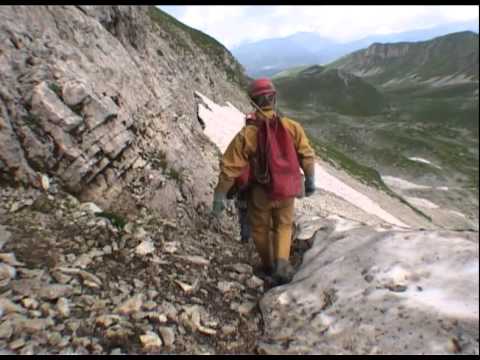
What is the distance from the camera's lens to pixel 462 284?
209 inches

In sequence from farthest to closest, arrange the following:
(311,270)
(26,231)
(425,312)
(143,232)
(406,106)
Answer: (406,106), (143,232), (311,270), (26,231), (425,312)

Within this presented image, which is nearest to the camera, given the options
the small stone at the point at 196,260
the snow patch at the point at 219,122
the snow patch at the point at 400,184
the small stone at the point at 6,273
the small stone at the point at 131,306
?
the small stone at the point at 6,273

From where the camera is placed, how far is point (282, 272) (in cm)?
704

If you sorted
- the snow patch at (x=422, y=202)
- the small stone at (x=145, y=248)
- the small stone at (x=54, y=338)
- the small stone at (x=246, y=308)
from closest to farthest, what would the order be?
the small stone at (x=54, y=338)
the small stone at (x=246, y=308)
the small stone at (x=145, y=248)
the snow patch at (x=422, y=202)

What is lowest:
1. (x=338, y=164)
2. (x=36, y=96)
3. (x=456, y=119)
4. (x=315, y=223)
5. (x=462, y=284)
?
(x=456, y=119)

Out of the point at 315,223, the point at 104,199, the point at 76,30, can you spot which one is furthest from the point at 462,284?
the point at 76,30

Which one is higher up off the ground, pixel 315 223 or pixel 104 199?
pixel 104 199

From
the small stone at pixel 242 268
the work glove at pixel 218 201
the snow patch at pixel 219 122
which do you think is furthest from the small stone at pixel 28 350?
the snow patch at pixel 219 122

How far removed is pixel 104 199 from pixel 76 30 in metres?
5.09

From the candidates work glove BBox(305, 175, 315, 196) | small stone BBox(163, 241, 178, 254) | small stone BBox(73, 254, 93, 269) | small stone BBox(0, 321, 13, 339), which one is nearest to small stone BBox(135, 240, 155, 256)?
small stone BBox(163, 241, 178, 254)

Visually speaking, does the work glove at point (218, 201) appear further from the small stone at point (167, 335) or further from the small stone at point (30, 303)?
the small stone at point (30, 303)

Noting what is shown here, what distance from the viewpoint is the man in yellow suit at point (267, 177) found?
6.78 meters

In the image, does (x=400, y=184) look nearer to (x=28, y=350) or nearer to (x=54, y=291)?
(x=54, y=291)

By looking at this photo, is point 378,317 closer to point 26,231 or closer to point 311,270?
point 311,270
